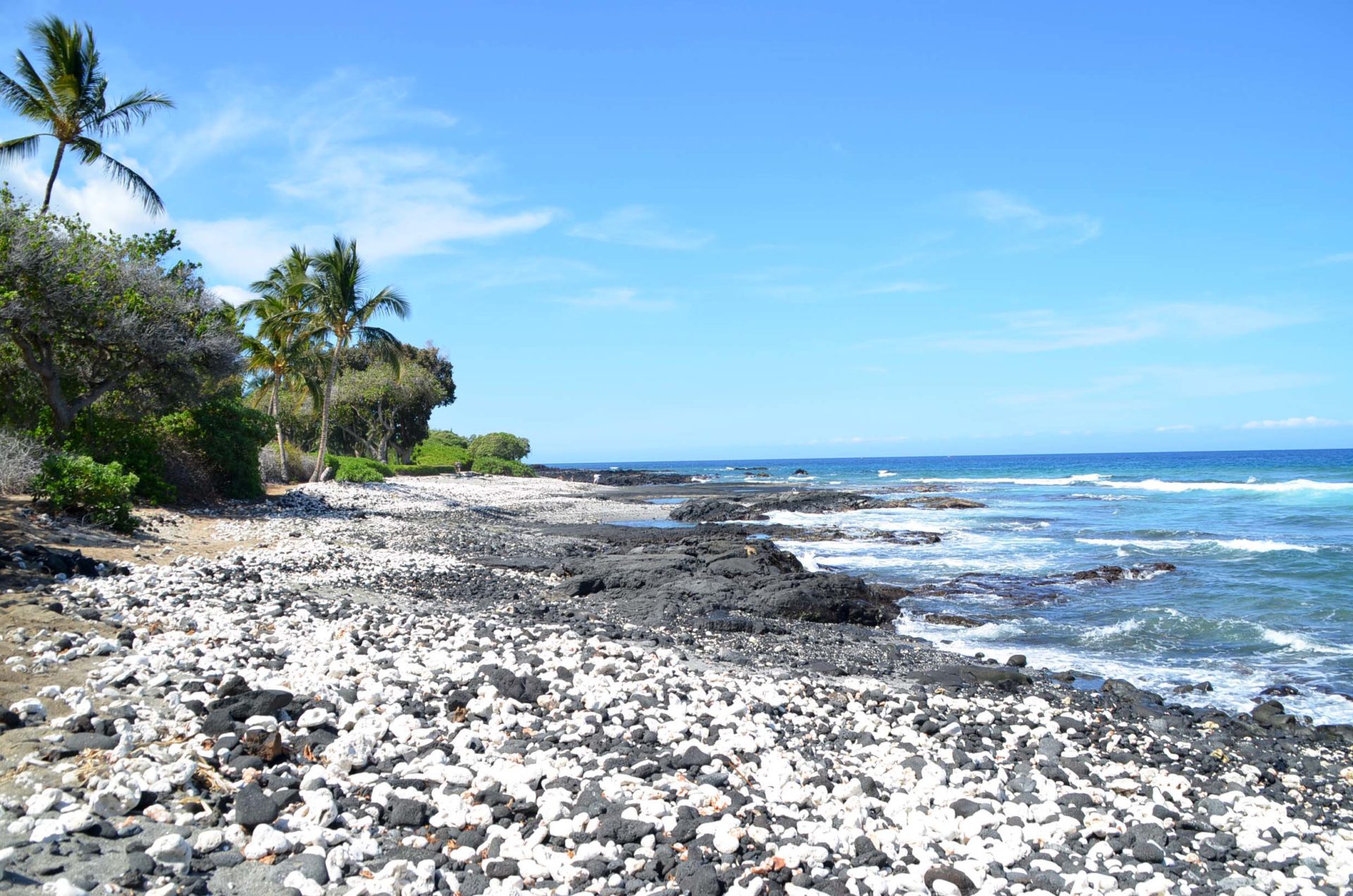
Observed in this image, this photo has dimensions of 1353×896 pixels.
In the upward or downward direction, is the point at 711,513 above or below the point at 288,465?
below

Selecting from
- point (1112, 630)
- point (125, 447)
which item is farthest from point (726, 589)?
point (125, 447)

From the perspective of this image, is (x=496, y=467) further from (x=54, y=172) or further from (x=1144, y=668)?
(x=1144, y=668)

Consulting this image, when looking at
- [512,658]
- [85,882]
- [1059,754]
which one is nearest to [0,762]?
[85,882]

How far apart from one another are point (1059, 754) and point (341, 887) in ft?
18.2

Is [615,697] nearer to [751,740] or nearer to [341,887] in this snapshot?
[751,740]

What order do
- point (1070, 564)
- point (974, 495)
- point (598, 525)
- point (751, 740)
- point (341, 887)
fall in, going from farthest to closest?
point (974, 495), point (598, 525), point (1070, 564), point (751, 740), point (341, 887)

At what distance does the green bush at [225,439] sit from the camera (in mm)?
19188

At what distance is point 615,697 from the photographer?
6.59m

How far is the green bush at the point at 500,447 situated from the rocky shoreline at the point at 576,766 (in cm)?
5491

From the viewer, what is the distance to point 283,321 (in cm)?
3075

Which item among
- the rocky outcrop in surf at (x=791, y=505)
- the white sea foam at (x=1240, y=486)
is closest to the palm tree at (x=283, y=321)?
the rocky outcrop in surf at (x=791, y=505)

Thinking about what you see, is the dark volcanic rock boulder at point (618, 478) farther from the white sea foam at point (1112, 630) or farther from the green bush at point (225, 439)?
the white sea foam at point (1112, 630)

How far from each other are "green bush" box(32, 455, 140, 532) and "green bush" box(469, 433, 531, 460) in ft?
168

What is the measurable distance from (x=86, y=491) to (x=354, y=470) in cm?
2189
